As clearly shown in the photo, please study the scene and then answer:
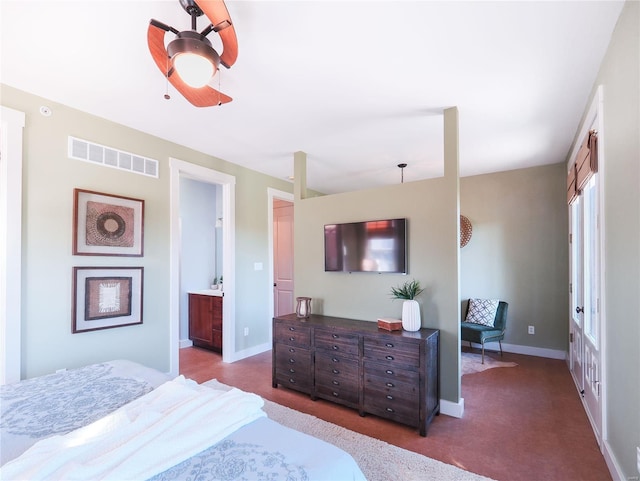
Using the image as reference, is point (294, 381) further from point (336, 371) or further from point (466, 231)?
point (466, 231)

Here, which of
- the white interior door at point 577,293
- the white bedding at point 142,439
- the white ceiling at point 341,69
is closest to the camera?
the white bedding at point 142,439

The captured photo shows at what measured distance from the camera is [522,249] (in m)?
4.39

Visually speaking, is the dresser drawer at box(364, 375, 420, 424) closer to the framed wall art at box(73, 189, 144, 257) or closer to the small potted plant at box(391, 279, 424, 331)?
the small potted plant at box(391, 279, 424, 331)

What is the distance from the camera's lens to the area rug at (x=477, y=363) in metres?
3.72

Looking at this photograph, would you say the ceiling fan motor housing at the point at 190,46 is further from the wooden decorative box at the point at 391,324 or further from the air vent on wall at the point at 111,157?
the wooden decorative box at the point at 391,324

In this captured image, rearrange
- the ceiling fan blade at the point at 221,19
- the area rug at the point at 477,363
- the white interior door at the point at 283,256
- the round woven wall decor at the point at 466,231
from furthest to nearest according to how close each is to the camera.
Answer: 1. the white interior door at the point at 283,256
2. the round woven wall decor at the point at 466,231
3. the area rug at the point at 477,363
4. the ceiling fan blade at the point at 221,19

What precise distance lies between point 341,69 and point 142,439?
89.8 inches

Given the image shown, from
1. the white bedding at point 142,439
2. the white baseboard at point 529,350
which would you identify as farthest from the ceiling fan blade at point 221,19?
the white baseboard at point 529,350

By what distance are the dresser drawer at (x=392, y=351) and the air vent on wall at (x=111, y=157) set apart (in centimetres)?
269

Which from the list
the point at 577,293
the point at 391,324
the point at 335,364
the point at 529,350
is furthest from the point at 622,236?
the point at 529,350

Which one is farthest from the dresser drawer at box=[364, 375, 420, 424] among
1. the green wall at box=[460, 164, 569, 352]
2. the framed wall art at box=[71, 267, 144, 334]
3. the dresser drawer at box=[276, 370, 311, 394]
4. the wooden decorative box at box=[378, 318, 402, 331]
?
the green wall at box=[460, 164, 569, 352]

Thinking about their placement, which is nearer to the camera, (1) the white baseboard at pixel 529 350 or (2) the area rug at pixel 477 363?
(2) the area rug at pixel 477 363

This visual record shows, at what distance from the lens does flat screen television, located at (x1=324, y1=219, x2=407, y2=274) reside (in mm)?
2955

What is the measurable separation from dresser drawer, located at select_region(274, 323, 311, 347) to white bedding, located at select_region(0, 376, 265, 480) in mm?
1584
